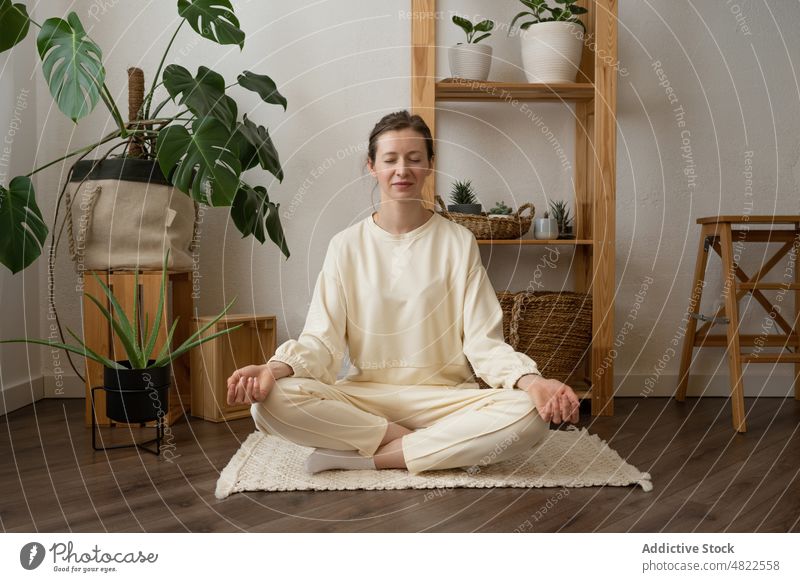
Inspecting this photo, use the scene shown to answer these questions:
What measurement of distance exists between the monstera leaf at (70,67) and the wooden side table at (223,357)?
81 centimetres

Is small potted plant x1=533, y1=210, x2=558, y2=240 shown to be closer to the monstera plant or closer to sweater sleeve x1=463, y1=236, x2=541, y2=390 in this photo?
sweater sleeve x1=463, y1=236, x2=541, y2=390

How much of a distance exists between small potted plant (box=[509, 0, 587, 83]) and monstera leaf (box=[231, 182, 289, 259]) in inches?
42.3

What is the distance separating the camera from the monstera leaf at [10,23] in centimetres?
193

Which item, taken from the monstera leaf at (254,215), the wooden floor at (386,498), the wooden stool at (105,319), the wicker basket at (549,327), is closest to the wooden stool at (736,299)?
the wooden floor at (386,498)

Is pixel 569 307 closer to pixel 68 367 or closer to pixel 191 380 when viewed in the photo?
pixel 191 380

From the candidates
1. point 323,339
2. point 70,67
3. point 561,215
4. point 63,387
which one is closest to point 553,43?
point 561,215

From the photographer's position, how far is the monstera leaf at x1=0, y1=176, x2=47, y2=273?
195 cm

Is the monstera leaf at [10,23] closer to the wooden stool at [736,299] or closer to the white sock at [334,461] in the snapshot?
the white sock at [334,461]

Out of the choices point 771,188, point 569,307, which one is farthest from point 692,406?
point 771,188

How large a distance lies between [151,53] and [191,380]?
1.30 metres

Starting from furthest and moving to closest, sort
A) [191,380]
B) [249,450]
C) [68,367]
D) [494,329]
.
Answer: [68,367] < [191,380] < [249,450] < [494,329]

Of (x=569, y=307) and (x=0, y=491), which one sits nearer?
(x=0, y=491)

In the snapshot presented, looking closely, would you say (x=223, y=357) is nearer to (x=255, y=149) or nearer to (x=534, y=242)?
(x=255, y=149)

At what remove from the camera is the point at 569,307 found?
241 cm
